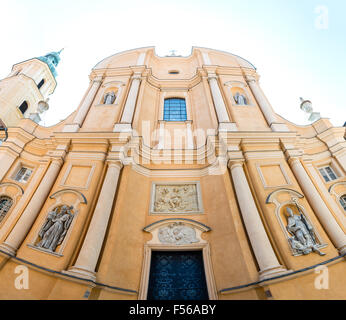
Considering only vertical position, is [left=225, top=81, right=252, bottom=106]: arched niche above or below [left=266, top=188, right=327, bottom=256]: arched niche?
above

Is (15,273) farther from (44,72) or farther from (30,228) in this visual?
(44,72)

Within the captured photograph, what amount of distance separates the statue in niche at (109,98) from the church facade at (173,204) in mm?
196

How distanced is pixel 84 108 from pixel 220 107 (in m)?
6.54

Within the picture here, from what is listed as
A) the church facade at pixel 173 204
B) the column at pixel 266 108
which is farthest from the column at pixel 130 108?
the column at pixel 266 108

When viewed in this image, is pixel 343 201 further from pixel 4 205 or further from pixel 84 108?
pixel 4 205

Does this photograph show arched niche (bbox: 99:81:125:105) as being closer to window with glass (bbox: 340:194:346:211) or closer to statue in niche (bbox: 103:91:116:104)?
statue in niche (bbox: 103:91:116:104)

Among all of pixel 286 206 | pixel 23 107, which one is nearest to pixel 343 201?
pixel 286 206

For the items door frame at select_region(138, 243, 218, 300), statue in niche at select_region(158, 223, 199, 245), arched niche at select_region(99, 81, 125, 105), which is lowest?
door frame at select_region(138, 243, 218, 300)

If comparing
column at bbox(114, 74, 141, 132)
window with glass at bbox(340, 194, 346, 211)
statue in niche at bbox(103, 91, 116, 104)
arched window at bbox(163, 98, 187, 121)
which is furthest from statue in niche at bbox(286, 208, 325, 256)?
statue in niche at bbox(103, 91, 116, 104)

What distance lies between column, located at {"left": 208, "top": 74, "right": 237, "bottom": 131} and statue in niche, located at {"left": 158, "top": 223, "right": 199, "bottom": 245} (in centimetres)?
435

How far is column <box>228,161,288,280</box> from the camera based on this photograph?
551cm

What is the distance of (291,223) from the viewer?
252 inches
